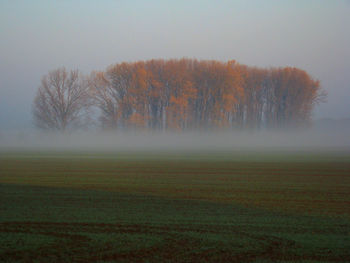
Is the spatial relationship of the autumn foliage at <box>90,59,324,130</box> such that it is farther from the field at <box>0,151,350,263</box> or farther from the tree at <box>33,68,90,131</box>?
the field at <box>0,151,350,263</box>

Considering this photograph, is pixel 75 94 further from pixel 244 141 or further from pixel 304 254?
pixel 304 254

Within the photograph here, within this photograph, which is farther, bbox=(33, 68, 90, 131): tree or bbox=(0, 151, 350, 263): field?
bbox=(33, 68, 90, 131): tree

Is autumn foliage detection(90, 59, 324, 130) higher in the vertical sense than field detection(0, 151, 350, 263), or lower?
higher

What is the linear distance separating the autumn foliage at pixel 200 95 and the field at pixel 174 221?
44.3 metres

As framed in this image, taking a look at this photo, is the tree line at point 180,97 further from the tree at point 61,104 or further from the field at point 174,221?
the field at point 174,221

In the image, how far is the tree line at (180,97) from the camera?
2282 inches

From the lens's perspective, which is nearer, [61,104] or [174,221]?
[174,221]

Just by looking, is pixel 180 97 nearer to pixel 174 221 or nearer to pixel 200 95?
pixel 200 95

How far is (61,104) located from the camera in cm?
5812

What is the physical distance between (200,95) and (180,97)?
3.81m

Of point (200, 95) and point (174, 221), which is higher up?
point (200, 95)

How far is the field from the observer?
6.05m

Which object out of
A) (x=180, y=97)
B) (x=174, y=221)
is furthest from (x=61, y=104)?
(x=174, y=221)

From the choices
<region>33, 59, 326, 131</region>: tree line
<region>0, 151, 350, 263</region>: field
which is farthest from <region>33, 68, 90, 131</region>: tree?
<region>0, 151, 350, 263</region>: field
